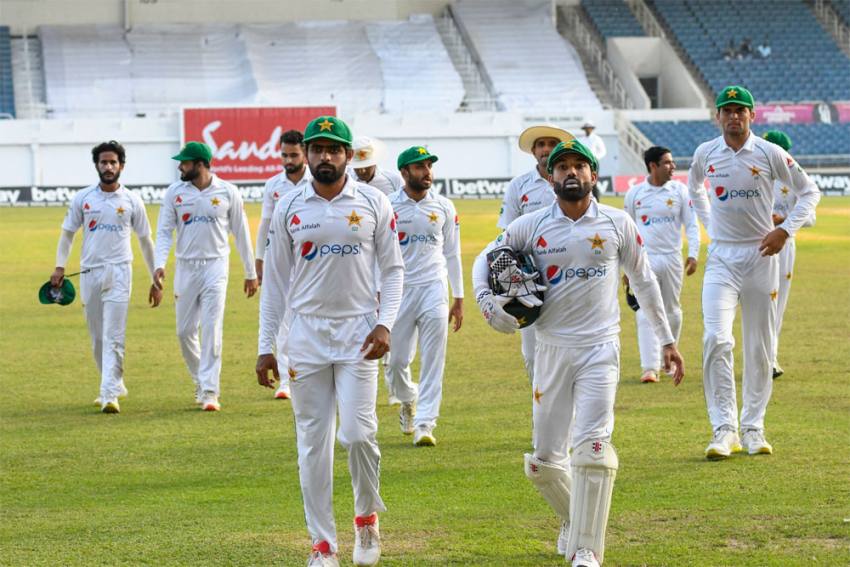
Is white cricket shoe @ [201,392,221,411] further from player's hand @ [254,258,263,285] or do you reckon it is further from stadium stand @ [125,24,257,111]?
stadium stand @ [125,24,257,111]

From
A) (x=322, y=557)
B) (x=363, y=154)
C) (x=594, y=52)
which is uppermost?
(x=594, y=52)

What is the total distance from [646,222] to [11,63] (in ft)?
163

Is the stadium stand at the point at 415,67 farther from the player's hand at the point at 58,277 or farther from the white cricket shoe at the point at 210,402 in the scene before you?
the white cricket shoe at the point at 210,402

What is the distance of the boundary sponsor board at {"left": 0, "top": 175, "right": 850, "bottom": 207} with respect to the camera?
49.1 metres

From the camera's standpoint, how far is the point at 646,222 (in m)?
15.3

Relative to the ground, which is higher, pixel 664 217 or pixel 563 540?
pixel 664 217

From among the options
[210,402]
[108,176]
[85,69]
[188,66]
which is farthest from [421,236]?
[188,66]

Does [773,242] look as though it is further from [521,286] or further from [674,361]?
[521,286]

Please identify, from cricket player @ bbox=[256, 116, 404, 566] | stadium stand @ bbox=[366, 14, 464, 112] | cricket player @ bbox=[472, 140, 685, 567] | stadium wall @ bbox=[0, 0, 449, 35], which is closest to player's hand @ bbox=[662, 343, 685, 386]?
cricket player @ bbox=[472, 140, 685, 567]

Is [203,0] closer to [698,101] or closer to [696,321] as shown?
[698,101]

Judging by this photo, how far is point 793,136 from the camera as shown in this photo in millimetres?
57031

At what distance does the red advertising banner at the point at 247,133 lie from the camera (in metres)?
54.2

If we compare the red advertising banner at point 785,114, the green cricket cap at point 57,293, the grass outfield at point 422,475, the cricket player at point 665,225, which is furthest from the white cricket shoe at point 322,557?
the red advertising banner at point 785,114

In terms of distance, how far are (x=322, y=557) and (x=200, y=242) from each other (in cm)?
671
